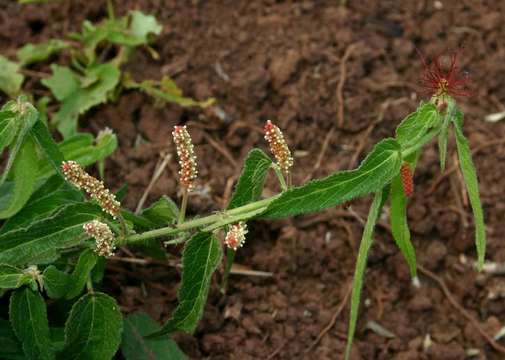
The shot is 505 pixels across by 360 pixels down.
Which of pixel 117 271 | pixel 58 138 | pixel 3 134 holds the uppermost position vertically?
pixel 3 134

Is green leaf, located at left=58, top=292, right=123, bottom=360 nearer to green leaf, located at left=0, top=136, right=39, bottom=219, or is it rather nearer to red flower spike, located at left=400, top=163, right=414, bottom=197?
green leaf, located at left=0, top=136, right=39, bottom=219

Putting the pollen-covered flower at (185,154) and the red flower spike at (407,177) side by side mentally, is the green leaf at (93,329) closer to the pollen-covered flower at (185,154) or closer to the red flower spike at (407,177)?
the pollen-covered flower at (185,154)

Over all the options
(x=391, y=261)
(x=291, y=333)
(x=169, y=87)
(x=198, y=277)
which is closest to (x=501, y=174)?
(x=391, y=261)

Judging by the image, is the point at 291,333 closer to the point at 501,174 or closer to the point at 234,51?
the point at 501,174

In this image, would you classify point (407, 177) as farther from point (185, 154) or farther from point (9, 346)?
point (9, 346)

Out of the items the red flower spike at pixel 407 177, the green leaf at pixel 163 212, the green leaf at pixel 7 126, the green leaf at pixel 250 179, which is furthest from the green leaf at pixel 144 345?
the red flower spike at pixel 407 177

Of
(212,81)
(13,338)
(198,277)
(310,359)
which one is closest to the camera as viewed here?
(198,277)
